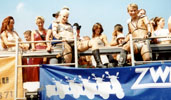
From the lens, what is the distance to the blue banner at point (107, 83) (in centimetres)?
525

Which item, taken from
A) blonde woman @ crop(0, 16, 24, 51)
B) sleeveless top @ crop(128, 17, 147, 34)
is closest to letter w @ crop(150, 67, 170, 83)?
sleeveless top @ crop(128, 17, 147, 34)

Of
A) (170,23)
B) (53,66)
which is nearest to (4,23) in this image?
(53,66)

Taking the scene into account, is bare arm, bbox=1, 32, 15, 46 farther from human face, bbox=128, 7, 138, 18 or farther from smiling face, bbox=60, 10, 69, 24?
human face, bbox=128, 7, 138, 18

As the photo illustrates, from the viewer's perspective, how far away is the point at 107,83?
5.41 m

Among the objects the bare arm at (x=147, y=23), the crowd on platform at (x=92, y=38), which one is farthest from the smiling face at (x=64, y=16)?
the bare arm at (x=147, y=23)

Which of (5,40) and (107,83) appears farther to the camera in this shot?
(5,40)

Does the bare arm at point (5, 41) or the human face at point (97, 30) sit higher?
the human face at point (97, 30)

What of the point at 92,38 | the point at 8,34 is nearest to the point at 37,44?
the point at 8,34

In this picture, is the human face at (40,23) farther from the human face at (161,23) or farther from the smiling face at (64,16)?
the human face at (161,23)

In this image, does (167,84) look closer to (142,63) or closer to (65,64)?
(142,63)

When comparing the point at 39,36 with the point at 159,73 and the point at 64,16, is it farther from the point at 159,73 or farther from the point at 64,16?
the point at 159,73

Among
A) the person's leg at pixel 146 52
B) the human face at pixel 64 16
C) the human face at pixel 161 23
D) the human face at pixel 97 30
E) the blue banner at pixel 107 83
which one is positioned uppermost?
→ the human face at pixel 64 16

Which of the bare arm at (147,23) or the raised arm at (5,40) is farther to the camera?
the raised arm at (5,40)

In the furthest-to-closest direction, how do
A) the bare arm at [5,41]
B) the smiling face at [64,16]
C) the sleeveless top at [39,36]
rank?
the sleeveless top at [39,36] < the bare arm at [5,41] < the smiling face at [64,16]
